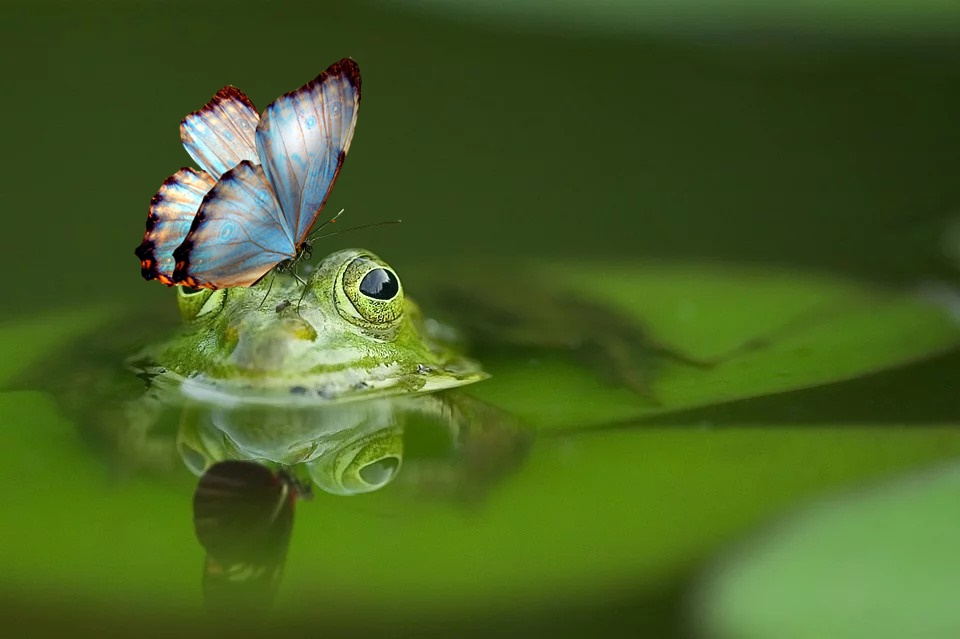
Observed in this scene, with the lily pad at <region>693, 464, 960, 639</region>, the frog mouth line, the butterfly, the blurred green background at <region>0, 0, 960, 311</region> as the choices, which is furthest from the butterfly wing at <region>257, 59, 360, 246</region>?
the lily pad at <region>693, 464, 960, 639</region>

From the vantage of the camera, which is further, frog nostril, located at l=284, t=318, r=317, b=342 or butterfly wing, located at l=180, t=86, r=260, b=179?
frog nostril, located at l=284, t=318, r=317, b=342

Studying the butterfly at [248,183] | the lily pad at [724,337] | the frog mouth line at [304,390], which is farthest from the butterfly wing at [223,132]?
the lily pad at [724,337]

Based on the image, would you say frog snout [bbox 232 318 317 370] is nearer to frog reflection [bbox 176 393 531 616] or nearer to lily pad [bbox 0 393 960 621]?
frog reflection [bbox 176 393 531 616]

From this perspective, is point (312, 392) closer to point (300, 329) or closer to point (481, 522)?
point (300, 329)

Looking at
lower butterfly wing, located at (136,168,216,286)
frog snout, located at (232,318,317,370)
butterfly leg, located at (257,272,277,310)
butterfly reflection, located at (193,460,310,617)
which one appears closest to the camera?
butterfly reflection, located at (193,460,310,617)

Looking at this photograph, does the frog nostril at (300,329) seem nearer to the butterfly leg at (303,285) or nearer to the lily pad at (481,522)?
the butterfly leg at (303,285)

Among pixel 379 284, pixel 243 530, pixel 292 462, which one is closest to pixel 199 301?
pixel 379 284
